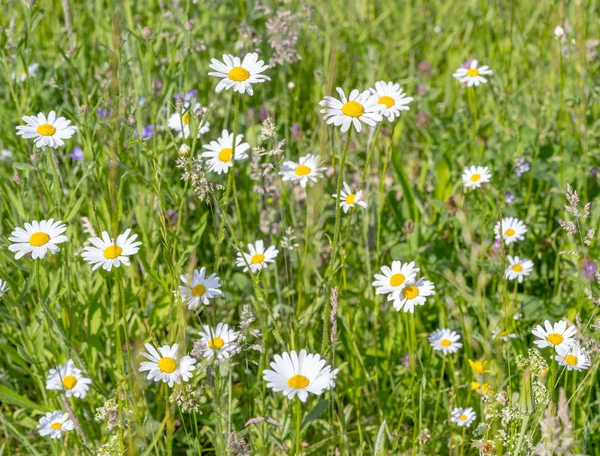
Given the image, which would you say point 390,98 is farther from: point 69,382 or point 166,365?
point 69,382

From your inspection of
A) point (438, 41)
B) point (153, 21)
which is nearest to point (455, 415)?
point (153, 21)

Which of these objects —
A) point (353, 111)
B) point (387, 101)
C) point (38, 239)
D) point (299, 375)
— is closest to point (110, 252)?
Answer: point (38, 239)

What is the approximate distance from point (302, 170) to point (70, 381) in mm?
836

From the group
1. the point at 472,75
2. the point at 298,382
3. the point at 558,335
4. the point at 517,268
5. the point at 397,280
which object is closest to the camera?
the point at 298,382

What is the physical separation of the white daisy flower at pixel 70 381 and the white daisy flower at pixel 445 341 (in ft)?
3.10

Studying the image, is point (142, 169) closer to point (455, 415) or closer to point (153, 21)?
point (153, 21)

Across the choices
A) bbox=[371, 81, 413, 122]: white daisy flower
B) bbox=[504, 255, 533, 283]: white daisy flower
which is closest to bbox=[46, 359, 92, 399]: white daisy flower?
bbox=[371, 81, 413, 122]: white daisy flower

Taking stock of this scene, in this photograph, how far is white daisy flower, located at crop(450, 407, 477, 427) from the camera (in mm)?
1779

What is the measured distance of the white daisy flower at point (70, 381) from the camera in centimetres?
182

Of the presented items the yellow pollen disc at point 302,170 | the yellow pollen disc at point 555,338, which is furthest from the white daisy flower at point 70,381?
the yellow pollen disc at point 555,338

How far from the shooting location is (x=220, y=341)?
164 centimetres

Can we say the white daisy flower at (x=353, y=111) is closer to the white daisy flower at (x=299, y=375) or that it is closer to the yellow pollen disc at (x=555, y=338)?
the white daisy flower at (x=299, y=375)

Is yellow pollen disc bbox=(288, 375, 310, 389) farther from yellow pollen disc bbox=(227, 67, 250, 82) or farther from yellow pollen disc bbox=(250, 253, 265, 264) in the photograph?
yellow pollen disc bbox=(227, 67, 250, 82)

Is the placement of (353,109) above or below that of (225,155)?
below
